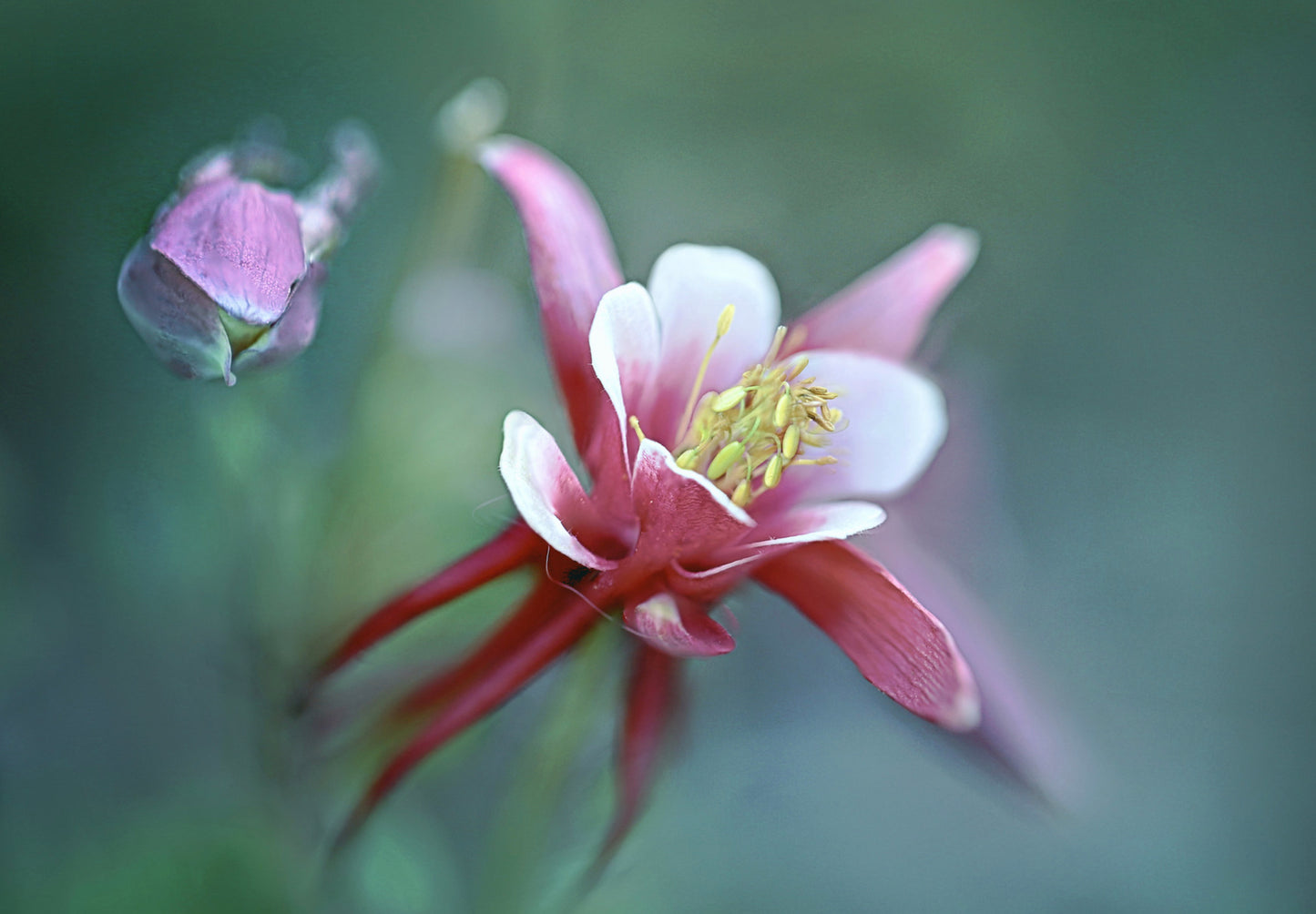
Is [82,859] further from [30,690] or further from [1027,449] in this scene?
[1027,449]


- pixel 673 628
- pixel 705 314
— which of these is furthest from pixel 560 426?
pixel 673 628

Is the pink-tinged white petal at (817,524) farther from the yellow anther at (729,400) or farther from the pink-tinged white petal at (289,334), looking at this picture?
the pink-tinged white petal at (289,334)

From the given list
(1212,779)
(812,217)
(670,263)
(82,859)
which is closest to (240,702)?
(82,859)

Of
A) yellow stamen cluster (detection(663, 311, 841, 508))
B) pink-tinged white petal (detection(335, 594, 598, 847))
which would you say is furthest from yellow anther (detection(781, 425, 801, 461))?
pink-tinged white petal (detection(335, 594, 598, 847))

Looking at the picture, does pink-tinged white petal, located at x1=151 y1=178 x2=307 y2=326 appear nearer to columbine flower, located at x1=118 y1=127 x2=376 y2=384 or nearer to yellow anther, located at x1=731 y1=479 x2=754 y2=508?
columbine flower, located at x1=118 y1=127 x2=376 y2=384

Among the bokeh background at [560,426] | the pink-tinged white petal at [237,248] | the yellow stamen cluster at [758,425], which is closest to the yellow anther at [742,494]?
the yellow stamen cluster at [758,425]

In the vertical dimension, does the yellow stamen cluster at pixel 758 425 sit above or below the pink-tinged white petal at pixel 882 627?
above

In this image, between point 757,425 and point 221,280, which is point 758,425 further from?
point 221,280
